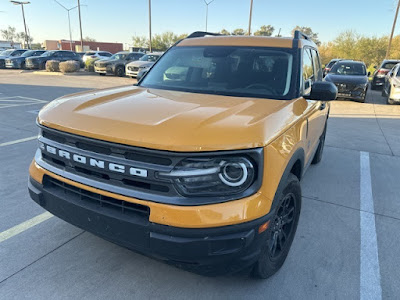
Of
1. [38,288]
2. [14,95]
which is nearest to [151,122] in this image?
[38,288]

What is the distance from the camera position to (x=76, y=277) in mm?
2445

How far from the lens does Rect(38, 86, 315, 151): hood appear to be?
5.94ft

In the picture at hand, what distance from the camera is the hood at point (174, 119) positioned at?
1812 mm

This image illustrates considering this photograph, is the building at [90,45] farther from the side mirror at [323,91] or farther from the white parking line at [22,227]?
the side mirror at [323,91]

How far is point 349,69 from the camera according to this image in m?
13.5

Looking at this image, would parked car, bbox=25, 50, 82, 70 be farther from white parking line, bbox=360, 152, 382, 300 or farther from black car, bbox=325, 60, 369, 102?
white parking line, bbox=360, 152, 382, 300

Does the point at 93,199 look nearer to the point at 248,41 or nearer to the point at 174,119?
the point at 174,119

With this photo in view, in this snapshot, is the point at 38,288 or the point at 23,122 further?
the point at 23,122

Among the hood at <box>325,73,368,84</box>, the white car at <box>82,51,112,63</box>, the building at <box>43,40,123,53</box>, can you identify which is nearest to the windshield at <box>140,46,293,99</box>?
the hood at <box>325,73,368,84</box>

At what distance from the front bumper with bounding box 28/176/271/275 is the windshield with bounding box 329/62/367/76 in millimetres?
13397

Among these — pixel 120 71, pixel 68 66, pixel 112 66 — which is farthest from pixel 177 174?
pixel 68 66

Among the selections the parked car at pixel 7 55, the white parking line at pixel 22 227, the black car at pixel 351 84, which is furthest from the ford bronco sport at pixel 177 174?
the parked car at pixel 7 55

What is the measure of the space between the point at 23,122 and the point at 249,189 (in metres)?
6.92

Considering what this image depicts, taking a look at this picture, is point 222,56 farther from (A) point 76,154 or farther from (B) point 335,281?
(B) point 335,281
